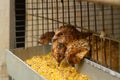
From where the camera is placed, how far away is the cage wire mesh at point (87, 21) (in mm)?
1118

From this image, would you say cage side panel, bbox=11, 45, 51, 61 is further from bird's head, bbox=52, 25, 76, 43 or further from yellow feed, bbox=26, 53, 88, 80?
bird's head, bbox=52, 25, 76, 43

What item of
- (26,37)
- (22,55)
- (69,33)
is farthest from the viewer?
(26,37)

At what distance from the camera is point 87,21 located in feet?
5.79

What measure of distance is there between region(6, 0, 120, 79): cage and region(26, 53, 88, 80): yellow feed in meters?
0.12

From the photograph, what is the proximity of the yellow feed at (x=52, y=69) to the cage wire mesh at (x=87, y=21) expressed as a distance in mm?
126

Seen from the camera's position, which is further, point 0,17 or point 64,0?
point 0,17

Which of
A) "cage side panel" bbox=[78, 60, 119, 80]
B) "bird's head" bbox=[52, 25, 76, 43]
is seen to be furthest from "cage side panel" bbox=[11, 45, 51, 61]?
"cage side panel" bbox=[78, 60, 119, 80]

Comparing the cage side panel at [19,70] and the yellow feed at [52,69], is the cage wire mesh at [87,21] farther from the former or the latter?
the cage side panel at [19,70]

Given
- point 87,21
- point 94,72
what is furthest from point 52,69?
point 87,21

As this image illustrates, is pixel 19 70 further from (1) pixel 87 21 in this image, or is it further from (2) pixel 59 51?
(1) pixel 87 21

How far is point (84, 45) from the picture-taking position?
1163mm

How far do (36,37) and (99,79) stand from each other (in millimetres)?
1042

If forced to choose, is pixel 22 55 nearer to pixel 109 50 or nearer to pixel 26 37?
pixel 26 37

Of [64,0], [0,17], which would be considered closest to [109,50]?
[64,0]
